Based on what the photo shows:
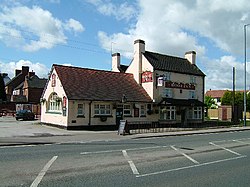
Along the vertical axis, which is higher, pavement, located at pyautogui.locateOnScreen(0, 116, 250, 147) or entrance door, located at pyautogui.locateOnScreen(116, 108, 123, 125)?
entrance door, located at pyautogui.locateOnScreen(116, 108, 123, 125)

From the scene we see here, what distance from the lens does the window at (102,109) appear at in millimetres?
28234

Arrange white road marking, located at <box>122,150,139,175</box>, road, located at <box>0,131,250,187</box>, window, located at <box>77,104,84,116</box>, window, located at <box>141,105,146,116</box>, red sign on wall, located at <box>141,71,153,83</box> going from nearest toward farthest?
road, located at <box>0,131,250,187</box>, white road marking, located at <box>122,150,139,175</box>, window, located at <box>77,104,84,116</box>, window, located at <box>141,105,146,116</box>, red sign on wall, located at <box>141,71,153,83</box>

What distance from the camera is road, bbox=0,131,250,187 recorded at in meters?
7.93

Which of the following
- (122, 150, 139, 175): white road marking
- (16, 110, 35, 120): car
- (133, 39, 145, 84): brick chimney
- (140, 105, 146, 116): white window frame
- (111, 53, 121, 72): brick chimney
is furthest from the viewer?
(111, 53, 121, 72): brick chimney

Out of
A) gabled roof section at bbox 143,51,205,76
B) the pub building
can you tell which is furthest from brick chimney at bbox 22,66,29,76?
gabled roof section at bbox 143,51,205,76

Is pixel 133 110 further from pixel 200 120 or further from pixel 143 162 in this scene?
pixel 143 162

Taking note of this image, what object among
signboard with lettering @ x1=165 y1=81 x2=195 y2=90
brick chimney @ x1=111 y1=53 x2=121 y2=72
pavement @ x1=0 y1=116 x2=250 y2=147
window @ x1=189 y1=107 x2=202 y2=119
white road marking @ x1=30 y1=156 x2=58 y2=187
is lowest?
pavement @ x1=0 y1=116 x2=250 y2=147

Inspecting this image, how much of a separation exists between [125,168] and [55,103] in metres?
21.1

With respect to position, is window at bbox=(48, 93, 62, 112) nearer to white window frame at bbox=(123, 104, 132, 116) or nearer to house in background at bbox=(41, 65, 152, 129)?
house in background at bbox=(41, 65, 152, 129)

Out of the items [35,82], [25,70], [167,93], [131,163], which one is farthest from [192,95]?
[25,70]

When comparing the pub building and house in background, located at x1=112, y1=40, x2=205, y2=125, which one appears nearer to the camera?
the pub building

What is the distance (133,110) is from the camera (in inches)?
1222

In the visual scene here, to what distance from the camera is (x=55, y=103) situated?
29.6m

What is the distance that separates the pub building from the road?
14366mm
